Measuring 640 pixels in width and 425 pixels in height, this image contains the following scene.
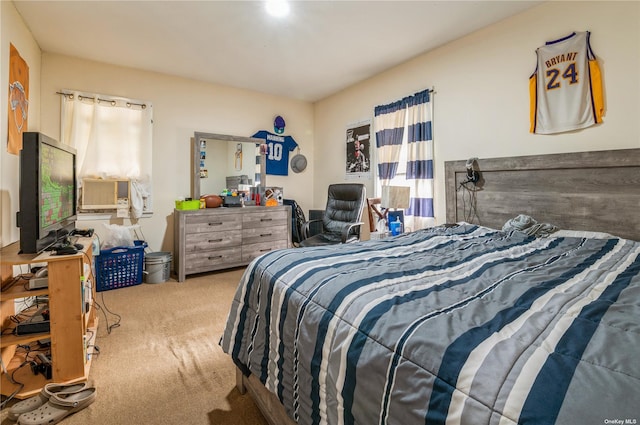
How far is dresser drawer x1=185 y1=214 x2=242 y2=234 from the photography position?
3.60 m

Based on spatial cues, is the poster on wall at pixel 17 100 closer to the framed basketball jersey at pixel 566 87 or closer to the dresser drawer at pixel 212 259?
the dresser drawer at pixel 212 259

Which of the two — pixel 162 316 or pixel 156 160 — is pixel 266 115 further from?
pixel 162 316

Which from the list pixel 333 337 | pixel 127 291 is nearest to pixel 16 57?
pixel 127 291

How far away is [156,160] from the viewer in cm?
383

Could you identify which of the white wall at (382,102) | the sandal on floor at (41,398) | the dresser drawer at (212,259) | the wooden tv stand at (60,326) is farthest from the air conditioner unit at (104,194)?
the sandal on floor at (41,398)

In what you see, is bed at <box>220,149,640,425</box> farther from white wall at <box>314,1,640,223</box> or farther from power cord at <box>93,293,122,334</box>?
power cord at <box>93,293,122,334</box>

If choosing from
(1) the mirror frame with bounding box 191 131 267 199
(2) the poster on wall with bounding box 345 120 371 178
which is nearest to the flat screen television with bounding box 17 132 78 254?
(1) the mirror frame with bounding box 191 131 267 199

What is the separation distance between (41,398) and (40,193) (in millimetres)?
1006

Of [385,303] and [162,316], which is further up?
[385,303]

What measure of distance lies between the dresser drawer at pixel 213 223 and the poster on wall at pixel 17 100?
1.57 meters

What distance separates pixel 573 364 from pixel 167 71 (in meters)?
4.44

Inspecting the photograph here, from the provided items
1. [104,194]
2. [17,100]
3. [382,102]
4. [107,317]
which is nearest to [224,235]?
[104,194]

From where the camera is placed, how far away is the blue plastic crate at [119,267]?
3.19 m

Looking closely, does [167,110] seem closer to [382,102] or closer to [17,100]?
[17,100]
